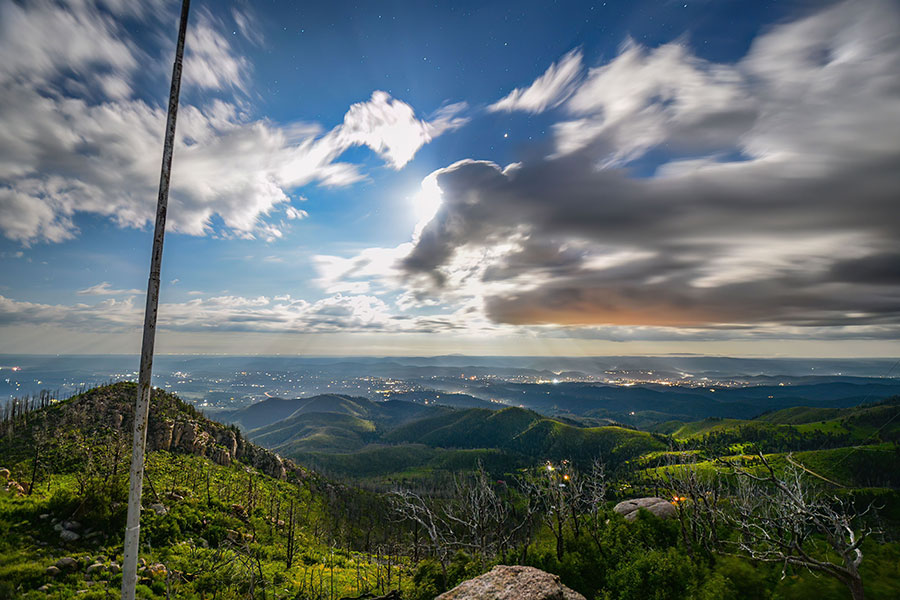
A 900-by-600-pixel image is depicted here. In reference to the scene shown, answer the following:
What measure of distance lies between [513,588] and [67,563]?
1190 inches

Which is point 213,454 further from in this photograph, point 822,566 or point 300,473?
point 822,566

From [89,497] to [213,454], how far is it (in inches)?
3712

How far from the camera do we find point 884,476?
173375mm

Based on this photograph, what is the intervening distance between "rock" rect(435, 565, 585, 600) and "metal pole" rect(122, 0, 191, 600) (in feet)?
30.0

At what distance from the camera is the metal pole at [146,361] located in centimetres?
890

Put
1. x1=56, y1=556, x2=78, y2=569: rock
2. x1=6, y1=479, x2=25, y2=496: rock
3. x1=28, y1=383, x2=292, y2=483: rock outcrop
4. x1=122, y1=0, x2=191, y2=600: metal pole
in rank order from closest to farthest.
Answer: x1=122, y1=0, x2=191, y2=600: metal pole, x1=56, y1=556, x2=78, y2=569: rock, x1=6, y1=479, x2=25, y2=496: rock, x1=28, y1=383, x2=292, y2=483: rock outcrop

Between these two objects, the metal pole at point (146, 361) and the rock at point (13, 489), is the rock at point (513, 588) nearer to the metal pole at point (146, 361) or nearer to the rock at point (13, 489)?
the metal pole at point (146, 361)

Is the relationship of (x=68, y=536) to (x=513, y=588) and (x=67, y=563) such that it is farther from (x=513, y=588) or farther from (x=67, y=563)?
(x=513, y=588)

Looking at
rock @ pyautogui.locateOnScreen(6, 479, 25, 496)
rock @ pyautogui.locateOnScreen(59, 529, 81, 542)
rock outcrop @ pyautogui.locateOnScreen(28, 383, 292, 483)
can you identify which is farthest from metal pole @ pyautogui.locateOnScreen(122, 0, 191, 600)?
rock outcrop @ pyautogui.locateOnScreen(28, 383, 292, 483)

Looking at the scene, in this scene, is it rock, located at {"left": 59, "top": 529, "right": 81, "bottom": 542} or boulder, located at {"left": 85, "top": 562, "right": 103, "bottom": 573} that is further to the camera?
rock, located at {"left": 59, "top": 529, "right": 81, "bottom": 542}

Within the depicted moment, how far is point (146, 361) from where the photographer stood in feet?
30.1

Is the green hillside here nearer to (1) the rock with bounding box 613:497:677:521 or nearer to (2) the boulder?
(2) the boulder

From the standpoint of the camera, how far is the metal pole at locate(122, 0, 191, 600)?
890cm

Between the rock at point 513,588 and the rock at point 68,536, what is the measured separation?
33.9 meters
